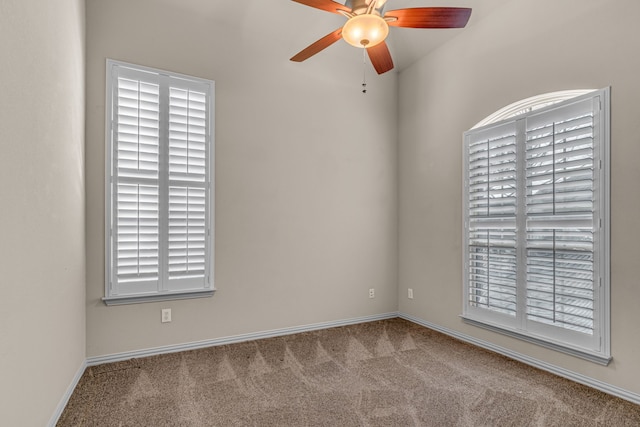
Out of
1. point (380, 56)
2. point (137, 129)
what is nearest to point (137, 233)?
point (137, 129)

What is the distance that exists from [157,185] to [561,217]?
3.29m

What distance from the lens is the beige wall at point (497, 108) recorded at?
7.77ft

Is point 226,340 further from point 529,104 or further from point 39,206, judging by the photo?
point 529,104

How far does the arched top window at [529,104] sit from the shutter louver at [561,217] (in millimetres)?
112

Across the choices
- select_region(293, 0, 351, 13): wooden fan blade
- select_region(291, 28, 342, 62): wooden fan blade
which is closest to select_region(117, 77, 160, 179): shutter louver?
select_region(291, 28, 342, 62): wooden fan blade

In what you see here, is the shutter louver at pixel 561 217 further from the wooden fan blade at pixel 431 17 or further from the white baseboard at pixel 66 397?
the white baseboard at pixel 66 397

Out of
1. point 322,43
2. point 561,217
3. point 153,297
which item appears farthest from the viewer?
point 153,297

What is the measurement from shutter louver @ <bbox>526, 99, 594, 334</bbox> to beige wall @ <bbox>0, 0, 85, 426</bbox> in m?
3.32

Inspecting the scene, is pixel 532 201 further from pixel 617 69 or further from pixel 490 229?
pixel 617 69

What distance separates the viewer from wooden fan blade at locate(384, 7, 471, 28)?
2.04 meters

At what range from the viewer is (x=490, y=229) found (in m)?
3.28

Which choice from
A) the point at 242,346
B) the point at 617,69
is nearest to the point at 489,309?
the point at 617,69

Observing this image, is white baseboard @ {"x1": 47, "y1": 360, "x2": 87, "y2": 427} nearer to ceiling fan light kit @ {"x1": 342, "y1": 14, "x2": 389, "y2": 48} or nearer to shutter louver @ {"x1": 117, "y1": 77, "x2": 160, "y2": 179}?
shutter louver @ {"x1": 117, "y1": 77, "x2": 160, "y2": 179}

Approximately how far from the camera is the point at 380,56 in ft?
8.52
